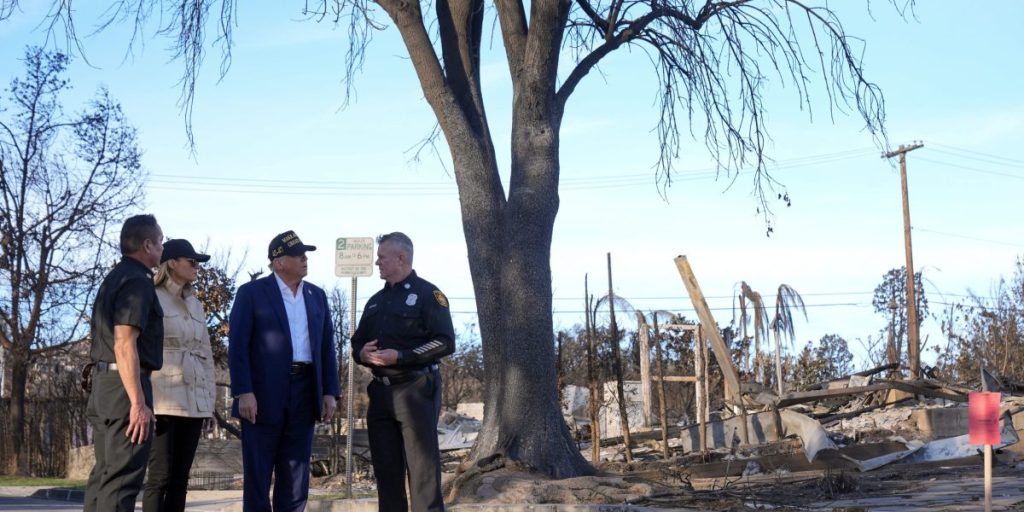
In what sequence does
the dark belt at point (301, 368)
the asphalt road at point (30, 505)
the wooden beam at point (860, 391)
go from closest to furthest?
the dark belt at point (301, 368) < the asphalt road at point (30, 505) < the wooden beam at point (860, 391)

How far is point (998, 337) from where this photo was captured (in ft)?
118

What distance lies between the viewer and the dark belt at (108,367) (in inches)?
243

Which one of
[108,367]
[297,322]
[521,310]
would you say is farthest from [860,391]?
[108,367]

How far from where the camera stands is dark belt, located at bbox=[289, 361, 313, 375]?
7.08 m

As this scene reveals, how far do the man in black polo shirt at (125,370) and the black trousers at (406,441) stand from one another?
1.38 meters

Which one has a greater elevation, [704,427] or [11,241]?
[11,241]

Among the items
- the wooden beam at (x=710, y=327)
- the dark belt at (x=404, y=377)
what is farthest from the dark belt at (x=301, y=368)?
the wooden beam at (x=710, y=327)

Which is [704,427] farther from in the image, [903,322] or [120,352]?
[903,322]

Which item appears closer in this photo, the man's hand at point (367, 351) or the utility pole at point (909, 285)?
the man's hand at point (367, 351)

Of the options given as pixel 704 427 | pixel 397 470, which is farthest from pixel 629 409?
pixel 397 470

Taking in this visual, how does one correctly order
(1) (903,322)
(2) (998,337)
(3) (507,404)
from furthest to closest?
(1) (903,322) → (2) (998,337) → (3) (507,404)

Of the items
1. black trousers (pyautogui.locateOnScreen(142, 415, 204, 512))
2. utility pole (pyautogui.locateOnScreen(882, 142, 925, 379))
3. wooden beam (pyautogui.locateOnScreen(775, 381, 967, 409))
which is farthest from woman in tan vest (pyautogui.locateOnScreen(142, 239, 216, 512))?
utility pole (pyautogui.locateOnScreen(882, 142, 925, 379))

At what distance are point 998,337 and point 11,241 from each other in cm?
2717

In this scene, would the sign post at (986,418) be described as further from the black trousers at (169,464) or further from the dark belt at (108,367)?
the dark belt at (108,367)
